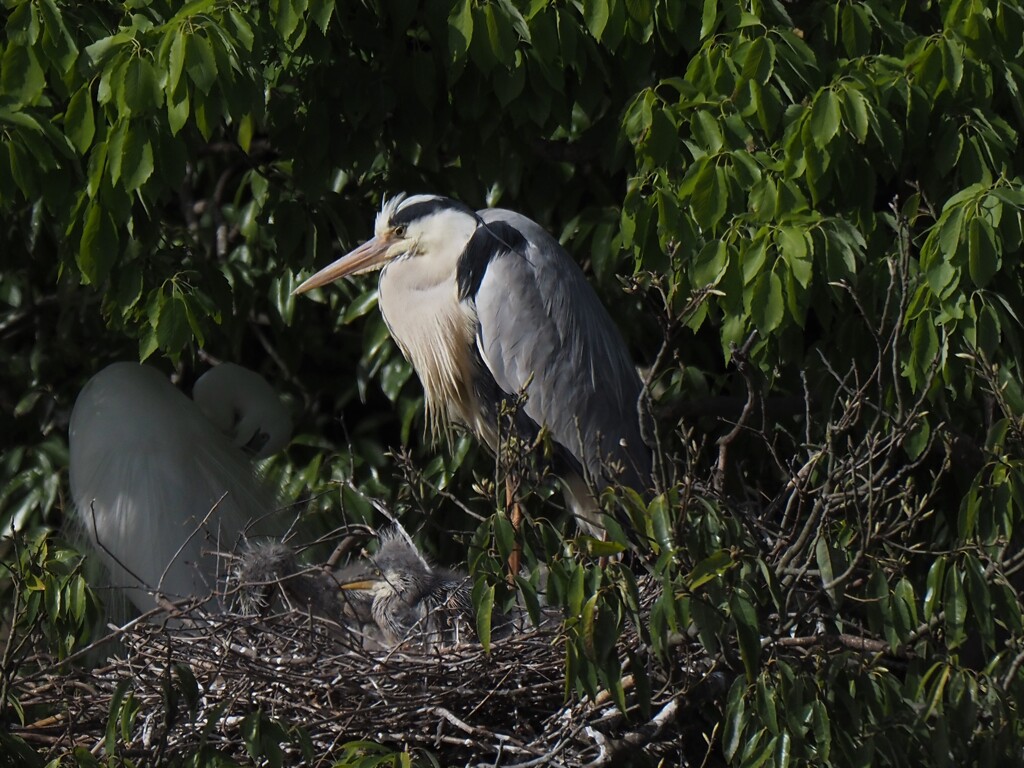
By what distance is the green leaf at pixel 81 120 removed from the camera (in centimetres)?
292

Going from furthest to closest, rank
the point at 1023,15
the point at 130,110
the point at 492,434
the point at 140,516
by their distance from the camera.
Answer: the point at 492,434 → the point at 140,516 → the point at 1023,15 → the point at 130,110

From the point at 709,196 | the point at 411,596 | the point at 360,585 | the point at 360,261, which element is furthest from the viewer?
the point at 360,261

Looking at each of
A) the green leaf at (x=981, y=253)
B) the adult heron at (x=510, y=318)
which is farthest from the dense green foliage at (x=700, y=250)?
the adult heron at (x=510, y=318)

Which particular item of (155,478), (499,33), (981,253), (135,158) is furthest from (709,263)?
(155,478)

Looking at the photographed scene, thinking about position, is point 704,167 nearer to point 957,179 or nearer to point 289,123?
point 957,179

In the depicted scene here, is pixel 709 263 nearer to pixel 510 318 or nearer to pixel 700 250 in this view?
pixel 700 250

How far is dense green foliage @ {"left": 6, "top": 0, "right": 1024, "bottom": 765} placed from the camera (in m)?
2.13

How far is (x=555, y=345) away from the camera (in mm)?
3779

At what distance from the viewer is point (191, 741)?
2473 mm

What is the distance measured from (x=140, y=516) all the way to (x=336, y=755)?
4.39 ft

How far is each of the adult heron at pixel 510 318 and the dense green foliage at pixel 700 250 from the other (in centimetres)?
11

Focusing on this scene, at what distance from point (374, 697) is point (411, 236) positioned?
1507 mm

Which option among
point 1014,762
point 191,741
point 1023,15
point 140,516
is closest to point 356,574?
point 140,516

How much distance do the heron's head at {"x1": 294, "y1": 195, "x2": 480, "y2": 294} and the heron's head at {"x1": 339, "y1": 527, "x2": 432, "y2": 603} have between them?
0.81m
